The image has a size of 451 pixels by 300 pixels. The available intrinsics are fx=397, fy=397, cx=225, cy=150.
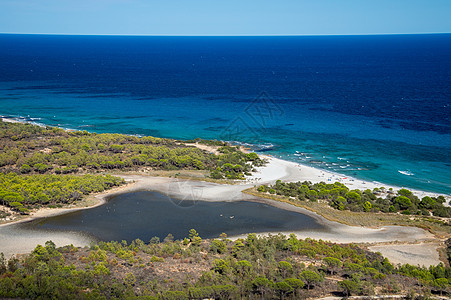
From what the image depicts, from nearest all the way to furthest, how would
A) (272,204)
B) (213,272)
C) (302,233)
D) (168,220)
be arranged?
(213,272), (302,233), (168,220), (272,204)

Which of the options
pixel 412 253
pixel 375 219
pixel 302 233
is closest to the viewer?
pixel 412 253

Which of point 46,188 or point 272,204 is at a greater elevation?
point 46,188

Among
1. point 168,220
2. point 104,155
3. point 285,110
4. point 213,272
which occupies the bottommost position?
point 168,220

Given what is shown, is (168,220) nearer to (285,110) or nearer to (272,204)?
(272,204)

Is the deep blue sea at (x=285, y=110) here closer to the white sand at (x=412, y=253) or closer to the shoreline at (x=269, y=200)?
the shoreline at (x=269, y=200)

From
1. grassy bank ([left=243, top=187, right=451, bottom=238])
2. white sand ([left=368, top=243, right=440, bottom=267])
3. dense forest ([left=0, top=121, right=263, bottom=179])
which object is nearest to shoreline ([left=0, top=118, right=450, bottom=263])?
white sand ([left=368, top=243, right=440, bottom=267])

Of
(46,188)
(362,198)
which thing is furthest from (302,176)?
(46,188)
